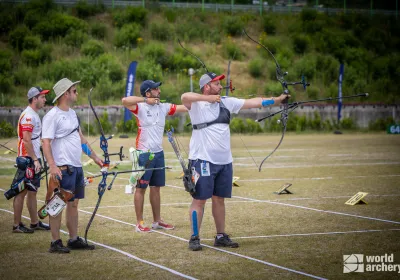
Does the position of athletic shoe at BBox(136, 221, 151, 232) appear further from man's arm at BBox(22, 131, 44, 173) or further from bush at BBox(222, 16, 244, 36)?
bush at BBox(222, 16, 244, 36)

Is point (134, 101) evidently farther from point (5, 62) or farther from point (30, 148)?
point (5, 62)

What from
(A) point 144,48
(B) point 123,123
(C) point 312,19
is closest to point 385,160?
(B) point 123,123

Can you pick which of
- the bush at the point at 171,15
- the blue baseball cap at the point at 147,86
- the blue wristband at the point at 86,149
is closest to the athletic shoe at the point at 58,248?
the blue wristband at the point at 86,149

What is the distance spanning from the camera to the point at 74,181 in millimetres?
9555

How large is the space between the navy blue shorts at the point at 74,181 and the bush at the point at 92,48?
41.5 m

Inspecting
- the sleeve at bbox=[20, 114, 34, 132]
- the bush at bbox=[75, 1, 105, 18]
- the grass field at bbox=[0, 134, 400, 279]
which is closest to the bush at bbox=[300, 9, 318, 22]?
the bush at bbox=[75, 1, 105, 18]

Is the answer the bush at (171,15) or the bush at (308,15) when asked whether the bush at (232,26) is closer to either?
the bush at (171,15)

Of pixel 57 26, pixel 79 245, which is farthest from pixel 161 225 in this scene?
pixel 57 26

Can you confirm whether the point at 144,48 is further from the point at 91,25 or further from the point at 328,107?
the point at 328,107

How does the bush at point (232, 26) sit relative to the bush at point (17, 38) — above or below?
above

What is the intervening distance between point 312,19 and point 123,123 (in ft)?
87.7

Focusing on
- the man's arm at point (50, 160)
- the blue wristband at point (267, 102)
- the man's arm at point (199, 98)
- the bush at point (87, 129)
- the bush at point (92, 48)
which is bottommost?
the bush at point (87, 129)

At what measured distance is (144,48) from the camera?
5184 centimetres

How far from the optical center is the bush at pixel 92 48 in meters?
50.7
